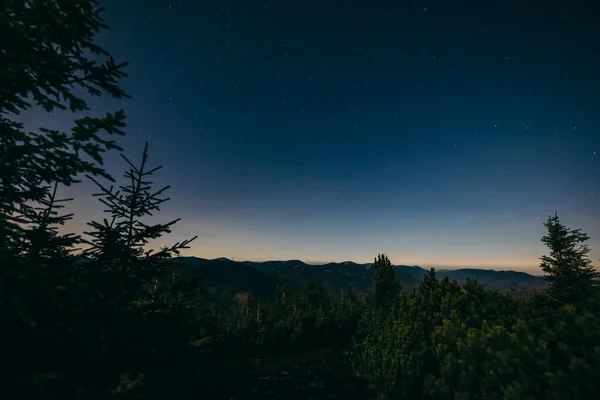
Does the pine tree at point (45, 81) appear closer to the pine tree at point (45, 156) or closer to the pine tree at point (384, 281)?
the pine tree at point (45, 156)

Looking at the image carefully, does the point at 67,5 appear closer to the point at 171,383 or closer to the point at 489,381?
the point at 171,383

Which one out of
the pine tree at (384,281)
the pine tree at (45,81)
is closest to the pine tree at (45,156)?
the pine tree at (45,81)

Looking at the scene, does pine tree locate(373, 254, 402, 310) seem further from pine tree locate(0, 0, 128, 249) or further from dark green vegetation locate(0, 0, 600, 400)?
pine tree locate(0, 0, 128, 249)

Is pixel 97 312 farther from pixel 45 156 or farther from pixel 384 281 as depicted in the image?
pixel 384 281

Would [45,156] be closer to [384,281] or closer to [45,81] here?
[45,81]

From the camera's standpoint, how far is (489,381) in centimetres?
430

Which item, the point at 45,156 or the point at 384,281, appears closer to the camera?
the point at 45,156

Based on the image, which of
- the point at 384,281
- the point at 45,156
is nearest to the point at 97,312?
the point at 45,156

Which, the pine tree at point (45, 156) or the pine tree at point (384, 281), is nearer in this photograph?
the pine tree at point (45, 156)

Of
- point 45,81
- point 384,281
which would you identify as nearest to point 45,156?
point 45,81

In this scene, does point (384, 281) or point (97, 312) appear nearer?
point (97, 312)

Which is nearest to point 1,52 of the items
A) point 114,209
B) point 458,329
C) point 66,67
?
point 66,67

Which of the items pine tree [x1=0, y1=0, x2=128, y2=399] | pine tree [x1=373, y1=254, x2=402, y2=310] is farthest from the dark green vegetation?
pine tree [x1=373, y1=254, x2=402, y2=310]

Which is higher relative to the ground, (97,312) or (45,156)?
(45,156)
